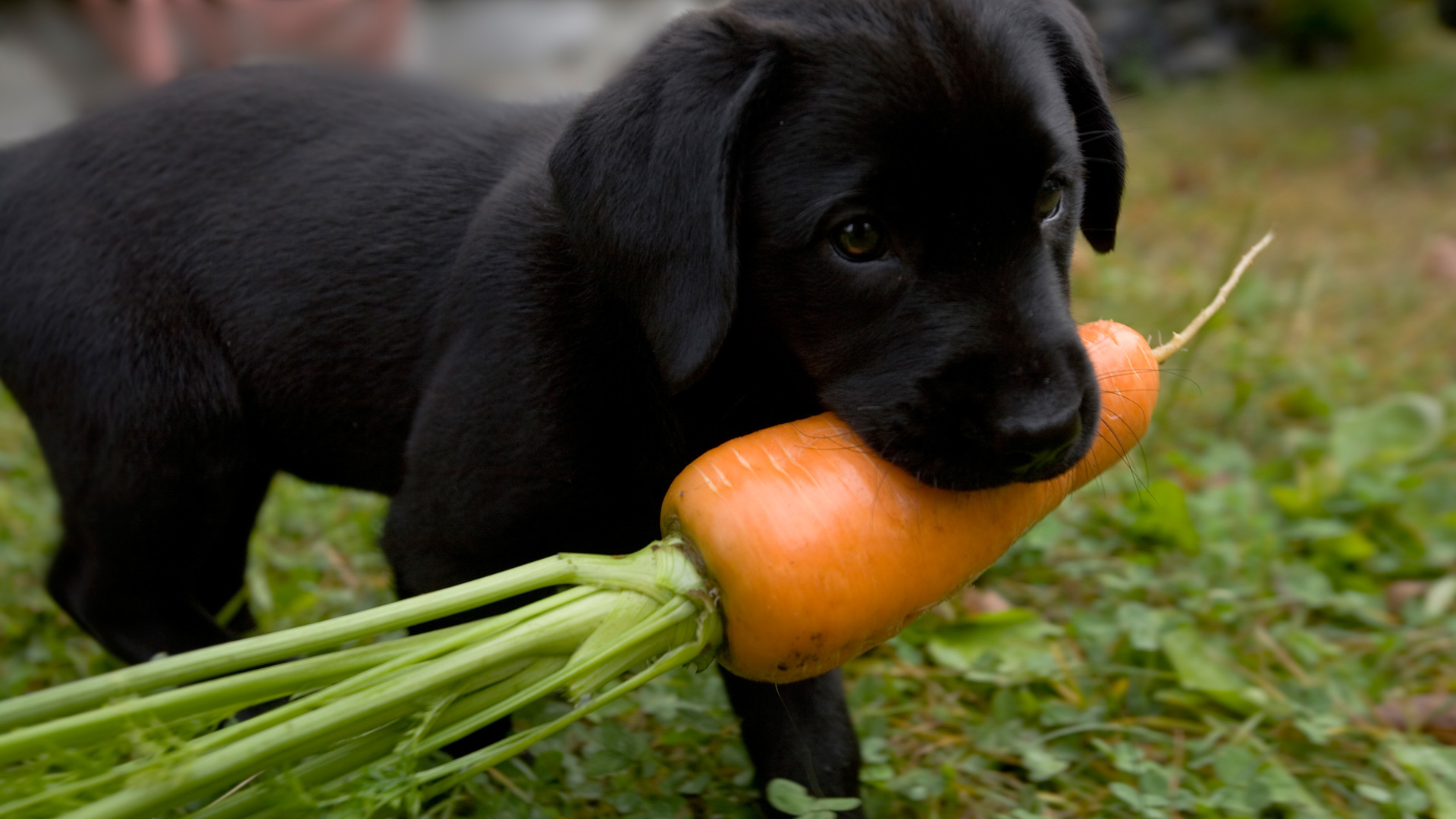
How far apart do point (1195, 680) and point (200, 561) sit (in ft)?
7.04

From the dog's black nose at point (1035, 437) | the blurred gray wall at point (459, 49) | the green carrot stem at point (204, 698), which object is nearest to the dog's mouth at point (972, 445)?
the dog's black nose at point (1035, 437)

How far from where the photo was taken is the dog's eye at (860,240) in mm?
1931

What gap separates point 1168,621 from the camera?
2.79 metres

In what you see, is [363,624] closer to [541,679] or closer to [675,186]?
[541,679]

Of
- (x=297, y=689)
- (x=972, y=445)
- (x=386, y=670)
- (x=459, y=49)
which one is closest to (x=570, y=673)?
(x=386, y=670)

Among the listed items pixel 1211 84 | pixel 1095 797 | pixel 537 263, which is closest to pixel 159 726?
pixel 537 263

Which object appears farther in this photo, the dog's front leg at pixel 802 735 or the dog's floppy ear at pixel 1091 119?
the dog's front leg at pixel 802 735

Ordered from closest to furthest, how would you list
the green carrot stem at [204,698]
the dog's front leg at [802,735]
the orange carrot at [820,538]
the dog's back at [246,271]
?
the green carrot stem at [204,698]
the orange carrot at [820,538]
the dog's front leg at [802,735]
the dog's back at [246,271]

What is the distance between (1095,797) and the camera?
2418 millimetres

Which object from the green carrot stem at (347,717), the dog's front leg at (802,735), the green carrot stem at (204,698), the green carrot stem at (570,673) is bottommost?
the dog's front leg at (802,735)

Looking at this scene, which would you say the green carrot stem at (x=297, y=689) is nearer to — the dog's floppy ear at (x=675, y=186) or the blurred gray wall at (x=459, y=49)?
the dog's floppy ear at (x=675, y=186)

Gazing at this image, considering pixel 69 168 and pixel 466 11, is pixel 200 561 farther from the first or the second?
pixel 466 11

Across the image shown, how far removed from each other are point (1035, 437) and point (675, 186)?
0.65 meters

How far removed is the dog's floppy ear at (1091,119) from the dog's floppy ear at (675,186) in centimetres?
59
